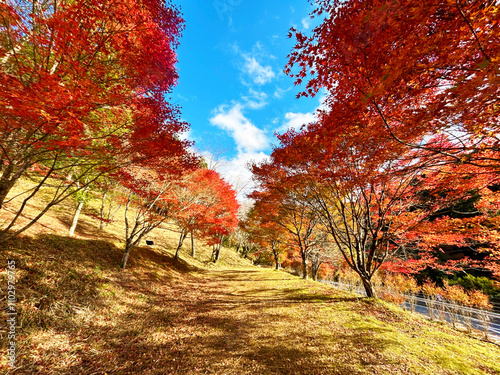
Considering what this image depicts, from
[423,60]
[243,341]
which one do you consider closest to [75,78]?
[423,60]

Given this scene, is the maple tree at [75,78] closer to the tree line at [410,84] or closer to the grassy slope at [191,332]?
the grassy slope at [191,332]

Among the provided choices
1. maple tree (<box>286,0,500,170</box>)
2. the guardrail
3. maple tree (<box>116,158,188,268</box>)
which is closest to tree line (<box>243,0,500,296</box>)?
maple tree (<box>286,0,500,170</box>)

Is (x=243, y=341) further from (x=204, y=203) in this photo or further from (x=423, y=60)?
(x=204, y=203)

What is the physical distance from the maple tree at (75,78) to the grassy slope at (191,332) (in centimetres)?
189

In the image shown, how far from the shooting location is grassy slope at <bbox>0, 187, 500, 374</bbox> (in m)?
3.61

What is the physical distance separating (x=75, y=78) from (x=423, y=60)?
6829 mm

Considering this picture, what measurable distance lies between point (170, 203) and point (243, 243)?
23.3 m

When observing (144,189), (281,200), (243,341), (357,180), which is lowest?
(243,341)

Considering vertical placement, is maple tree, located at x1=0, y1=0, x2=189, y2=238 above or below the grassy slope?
above

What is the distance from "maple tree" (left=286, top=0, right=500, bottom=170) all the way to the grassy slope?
4.65 meters

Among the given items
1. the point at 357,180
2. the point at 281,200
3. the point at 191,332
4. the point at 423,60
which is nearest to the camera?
the point at 423,60

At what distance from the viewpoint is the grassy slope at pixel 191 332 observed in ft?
11.8

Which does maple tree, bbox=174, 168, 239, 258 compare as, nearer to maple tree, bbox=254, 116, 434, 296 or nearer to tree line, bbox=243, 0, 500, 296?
maple tree, bbox=254, 116, 434, 296

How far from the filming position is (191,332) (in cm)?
526
